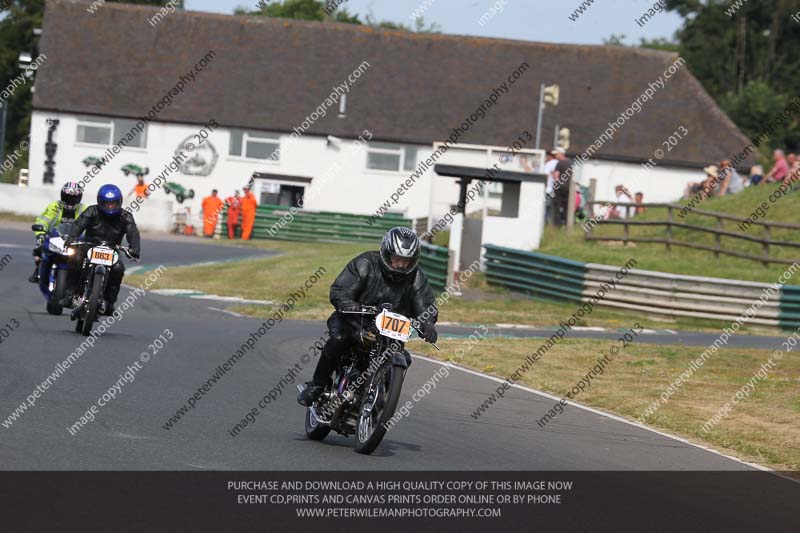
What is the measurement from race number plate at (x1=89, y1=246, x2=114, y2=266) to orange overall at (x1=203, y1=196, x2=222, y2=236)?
2995cm

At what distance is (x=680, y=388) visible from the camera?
1636cm

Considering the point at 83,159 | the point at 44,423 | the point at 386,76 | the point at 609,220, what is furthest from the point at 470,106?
the point at 44,423

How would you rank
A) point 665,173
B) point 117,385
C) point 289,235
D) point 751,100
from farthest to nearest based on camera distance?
point 751,100 → point 665,173 → point 289,235 → point 117,385

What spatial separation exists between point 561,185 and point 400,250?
21.2 metres

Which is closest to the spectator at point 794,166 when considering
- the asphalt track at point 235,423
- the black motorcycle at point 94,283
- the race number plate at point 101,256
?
the asphalt track at point 235,423

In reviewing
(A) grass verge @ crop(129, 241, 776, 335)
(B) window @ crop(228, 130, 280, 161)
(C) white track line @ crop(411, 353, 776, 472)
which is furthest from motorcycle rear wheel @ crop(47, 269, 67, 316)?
(B) window @ crop(228, 130, 280, 161)

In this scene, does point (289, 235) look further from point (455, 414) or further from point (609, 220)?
point (455, 414)

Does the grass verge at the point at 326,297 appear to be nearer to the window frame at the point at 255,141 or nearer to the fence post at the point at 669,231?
the fence post at the point at 669,231

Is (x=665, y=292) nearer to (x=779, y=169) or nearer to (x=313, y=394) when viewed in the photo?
(x=779, y=169)

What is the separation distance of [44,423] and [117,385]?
263 cm

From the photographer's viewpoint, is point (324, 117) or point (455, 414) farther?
point (324, 117)

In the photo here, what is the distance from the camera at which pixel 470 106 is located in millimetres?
52438

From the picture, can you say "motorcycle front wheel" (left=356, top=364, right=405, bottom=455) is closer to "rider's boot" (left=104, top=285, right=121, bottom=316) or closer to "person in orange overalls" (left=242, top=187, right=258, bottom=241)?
"rider's boot" (left=104, top=285, right=121, bottom=316)
